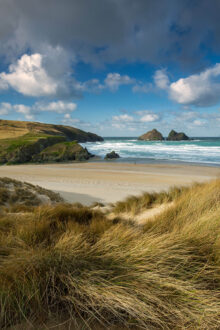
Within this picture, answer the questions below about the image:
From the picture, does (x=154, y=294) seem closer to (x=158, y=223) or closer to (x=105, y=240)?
(x=105, y=240)

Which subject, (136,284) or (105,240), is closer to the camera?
(136,284)

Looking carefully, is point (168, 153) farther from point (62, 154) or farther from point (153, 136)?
point (153, 136)

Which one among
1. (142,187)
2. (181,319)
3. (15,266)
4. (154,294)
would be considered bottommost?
(142,187)

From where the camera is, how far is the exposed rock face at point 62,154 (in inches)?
1148

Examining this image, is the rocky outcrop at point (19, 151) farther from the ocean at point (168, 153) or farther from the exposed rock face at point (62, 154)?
the ocean at point (168, 153)

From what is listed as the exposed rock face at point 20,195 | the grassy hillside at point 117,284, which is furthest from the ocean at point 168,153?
the grassy hillside at point 117,284

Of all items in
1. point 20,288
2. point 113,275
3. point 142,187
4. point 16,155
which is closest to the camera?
point 20,288

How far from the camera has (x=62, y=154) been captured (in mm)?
30172

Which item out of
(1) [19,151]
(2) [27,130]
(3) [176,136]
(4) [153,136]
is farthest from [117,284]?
(3) [176,136]

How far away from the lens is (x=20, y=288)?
5.43ft

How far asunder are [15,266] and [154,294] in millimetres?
1430

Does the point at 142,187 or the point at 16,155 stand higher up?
the point at 16,155

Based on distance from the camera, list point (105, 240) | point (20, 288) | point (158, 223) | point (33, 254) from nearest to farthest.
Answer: point (20, 288), point (33, 254), point (105, 240), point (158, 223)

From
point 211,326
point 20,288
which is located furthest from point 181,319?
point 20,288
